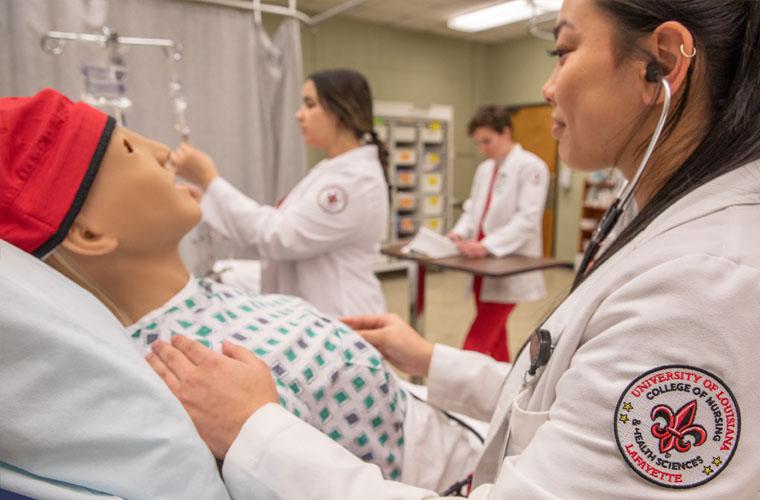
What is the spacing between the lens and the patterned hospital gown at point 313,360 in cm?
89

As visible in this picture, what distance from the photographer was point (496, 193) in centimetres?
302

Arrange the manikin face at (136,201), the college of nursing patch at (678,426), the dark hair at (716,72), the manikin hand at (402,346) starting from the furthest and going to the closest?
the manikin hand at (402,346)
the manikin face at (136,201)
the dark hair at (716,72)
the college of nursing patch at (678,426)

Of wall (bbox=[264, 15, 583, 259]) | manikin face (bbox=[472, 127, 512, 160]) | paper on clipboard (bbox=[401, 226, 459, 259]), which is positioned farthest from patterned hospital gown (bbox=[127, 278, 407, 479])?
wall (bbox=[264, 15, 583, 259])

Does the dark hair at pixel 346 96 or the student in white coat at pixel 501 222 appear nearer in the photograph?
the dark hair at pixel 346 96

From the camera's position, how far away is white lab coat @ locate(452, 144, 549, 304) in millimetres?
2775

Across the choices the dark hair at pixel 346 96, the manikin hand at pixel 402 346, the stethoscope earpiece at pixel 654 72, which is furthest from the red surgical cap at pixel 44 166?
the dark hair at pixel 346 96

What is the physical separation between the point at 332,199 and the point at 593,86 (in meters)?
1.16

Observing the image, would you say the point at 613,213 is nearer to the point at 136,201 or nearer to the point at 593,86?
the point at 593,86

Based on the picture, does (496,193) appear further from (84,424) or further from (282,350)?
(84,424)

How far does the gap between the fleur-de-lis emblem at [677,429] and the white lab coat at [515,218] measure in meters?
2.31

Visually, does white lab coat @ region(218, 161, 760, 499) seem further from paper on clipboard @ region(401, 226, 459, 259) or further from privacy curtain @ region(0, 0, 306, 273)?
paper on clipboard @ region(401, 226, 459, 259)

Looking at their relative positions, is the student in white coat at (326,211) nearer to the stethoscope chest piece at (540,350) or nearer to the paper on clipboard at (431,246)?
the paper on clipboard at (431,246)

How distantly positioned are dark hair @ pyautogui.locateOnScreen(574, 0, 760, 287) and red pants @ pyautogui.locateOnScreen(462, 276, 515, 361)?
2209mm

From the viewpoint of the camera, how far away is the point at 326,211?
174cm
